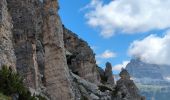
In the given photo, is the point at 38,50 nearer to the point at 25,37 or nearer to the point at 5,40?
the point at 25,37

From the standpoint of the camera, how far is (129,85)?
116 metres

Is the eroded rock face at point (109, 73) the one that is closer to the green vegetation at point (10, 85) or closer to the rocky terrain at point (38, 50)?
the rocky terrain at point (38, 50)

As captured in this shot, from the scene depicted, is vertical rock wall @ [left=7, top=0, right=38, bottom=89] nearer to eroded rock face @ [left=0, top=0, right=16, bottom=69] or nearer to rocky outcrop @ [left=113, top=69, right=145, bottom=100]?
eroded rock face @ [left=0, top=0, right=16, bottom=69]

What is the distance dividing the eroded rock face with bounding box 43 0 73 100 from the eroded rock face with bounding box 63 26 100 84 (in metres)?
45.1

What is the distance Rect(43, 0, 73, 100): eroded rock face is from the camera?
54469 millimetres

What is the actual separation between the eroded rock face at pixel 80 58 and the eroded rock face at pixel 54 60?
148ft

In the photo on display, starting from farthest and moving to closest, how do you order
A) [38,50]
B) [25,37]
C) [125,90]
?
[125,90], [38,50], [25,37]

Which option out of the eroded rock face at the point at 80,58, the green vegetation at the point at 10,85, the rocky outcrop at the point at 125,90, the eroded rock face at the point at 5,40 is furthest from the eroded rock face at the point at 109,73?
the green vegetation at the point at 10,85

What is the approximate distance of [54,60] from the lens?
184 feet

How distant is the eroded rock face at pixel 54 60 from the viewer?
54469 mm

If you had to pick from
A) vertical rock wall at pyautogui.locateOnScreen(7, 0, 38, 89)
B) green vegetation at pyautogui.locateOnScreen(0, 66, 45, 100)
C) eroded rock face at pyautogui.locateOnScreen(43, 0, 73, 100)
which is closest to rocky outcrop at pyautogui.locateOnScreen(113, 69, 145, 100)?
eroded rock face at pyautogui.locateOnScreen(43, 0, 73, 100)

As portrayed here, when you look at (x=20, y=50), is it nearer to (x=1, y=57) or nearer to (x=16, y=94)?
(x=1, y=57)

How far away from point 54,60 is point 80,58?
5217 centimetres

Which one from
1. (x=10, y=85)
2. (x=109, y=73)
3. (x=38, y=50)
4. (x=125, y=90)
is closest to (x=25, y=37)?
(x=10, y=85)
